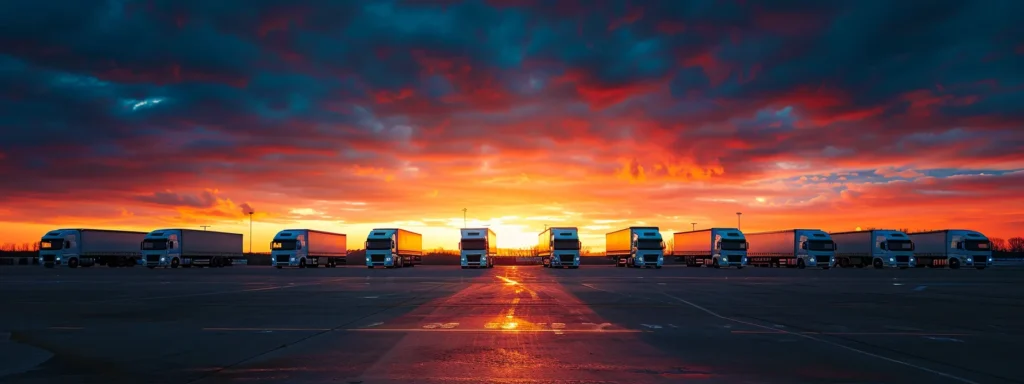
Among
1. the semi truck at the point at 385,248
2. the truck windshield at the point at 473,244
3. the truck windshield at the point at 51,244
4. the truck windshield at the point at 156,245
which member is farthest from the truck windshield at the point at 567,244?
the truck windshield at the point at 51,244

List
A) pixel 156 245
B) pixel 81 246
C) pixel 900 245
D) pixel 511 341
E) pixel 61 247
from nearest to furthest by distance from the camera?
pixel 511 341 < pixel 900 245 < pixel 156 245 < pixel 81 246 < pixel 61 247

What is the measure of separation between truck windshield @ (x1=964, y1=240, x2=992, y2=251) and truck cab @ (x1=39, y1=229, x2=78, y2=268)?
85.2 m

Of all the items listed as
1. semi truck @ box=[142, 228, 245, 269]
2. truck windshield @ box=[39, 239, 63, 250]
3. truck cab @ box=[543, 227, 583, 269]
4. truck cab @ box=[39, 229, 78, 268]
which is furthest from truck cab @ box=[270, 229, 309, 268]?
truck cab @ box=[543, 227, 583, 269]

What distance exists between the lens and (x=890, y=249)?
214 ft

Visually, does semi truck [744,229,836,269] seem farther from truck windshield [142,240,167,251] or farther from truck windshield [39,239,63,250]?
truck windshield [39,239,63,250]

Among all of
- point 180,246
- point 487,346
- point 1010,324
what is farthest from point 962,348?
point 180,246

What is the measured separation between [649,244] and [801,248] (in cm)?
1423

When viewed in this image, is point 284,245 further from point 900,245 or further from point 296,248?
point 900,245

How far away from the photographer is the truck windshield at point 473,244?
63719 millimetres

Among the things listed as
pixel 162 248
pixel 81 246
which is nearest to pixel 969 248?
pixel 162 248

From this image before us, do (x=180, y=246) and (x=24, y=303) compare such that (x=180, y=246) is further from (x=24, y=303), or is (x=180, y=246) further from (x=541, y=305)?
(x=541, y=305)

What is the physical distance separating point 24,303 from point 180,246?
51083 mm

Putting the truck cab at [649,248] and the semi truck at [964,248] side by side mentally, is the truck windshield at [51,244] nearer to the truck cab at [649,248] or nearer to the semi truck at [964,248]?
the truck cab at [649,248]

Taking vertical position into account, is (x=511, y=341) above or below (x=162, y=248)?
above
